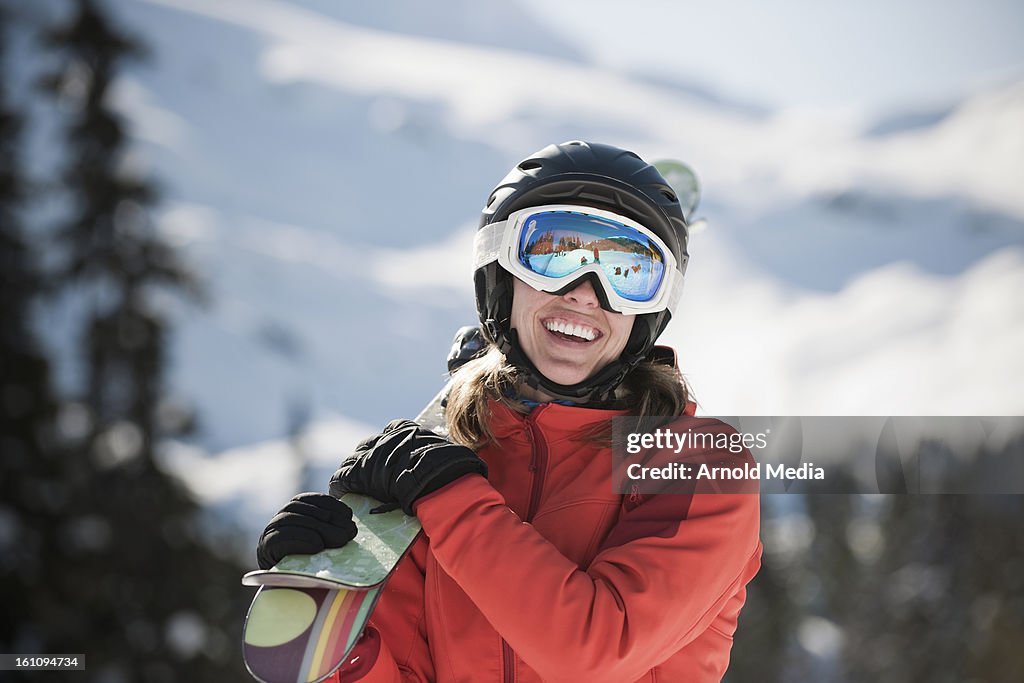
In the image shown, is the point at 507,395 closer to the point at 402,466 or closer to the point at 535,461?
the point at 535,461

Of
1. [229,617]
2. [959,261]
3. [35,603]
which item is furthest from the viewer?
[959,261]

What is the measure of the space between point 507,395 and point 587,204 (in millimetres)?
593

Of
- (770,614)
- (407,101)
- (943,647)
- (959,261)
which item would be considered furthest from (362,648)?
(407,101)

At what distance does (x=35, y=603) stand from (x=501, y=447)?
51.2ft

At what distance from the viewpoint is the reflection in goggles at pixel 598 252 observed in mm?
2668

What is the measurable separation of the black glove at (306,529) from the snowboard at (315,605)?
3 centimetres

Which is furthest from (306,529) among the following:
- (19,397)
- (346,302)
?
(346,302)

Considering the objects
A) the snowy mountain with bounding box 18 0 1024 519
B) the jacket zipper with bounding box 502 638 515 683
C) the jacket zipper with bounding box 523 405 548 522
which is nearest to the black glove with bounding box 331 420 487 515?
the jacket zipper with bounding box 523 405 548 522

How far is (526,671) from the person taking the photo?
91.7 inches

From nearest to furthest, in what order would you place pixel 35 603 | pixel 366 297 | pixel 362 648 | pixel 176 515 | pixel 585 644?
1. pixel 585 644
2. pixel 362 648
3. pixel 35 603
4. pixel 176 515
5. pixel 366 297

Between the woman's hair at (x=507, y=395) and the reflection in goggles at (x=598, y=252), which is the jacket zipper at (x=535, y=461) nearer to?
the woman's hair at (x=507, y=395)

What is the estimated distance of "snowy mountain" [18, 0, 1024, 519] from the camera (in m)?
94.7

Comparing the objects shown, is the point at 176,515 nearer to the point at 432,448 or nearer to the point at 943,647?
the point at 432,448

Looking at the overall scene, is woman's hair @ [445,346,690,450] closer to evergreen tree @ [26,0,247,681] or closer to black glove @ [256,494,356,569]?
black glove @ [256,494,356,569]
